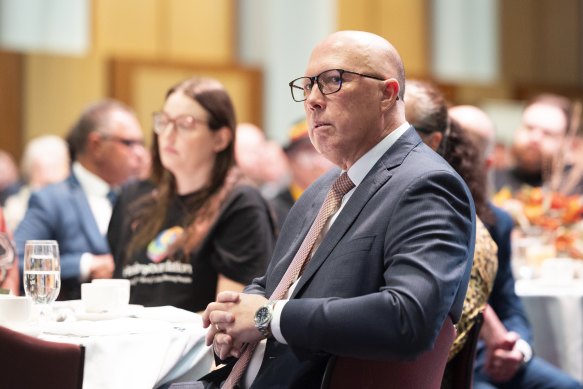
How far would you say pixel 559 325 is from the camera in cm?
427

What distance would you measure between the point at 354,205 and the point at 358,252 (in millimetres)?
147

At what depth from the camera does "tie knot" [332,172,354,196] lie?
2510 mm

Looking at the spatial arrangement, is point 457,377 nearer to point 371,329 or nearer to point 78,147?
point 371,329

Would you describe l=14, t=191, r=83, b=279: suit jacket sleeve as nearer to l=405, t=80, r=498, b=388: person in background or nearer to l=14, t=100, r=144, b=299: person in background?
l=14, t=100, r=144, b=299: person in background

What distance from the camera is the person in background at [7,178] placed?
27.7 feet

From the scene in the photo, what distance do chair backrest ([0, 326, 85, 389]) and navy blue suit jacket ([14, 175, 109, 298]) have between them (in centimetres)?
203

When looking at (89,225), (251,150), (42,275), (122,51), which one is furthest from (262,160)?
(42,275)

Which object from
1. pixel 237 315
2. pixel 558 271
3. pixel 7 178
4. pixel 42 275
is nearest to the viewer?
pixel 237 315

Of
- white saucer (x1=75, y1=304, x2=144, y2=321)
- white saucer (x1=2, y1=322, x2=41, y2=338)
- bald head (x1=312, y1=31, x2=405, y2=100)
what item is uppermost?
bald head (x1=312, y1=31, x2=405, y2=100)

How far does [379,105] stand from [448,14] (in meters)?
9.92

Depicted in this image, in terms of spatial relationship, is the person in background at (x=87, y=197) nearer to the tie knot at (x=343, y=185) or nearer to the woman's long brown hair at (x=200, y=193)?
the woman's long brown hair at (x=200, y=193)

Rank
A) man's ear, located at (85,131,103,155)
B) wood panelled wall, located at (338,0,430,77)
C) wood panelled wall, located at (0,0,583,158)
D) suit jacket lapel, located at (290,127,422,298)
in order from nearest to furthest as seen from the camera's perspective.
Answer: suit jacket lapel, located at (290,127,422,298) → man's ear, located at (85,131,103,155) → wood panelled wall, located at (0,0,583,158) → wood panelled wall, located at (338,0,430,77)

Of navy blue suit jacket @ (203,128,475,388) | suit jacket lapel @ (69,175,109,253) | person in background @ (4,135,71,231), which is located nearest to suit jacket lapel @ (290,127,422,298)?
navy blue suit jacket @ (203,128,475,388)

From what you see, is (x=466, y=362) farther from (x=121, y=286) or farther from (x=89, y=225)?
(x=89, y=225)
